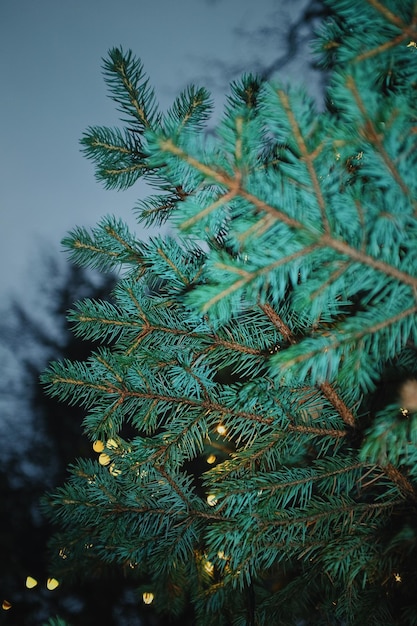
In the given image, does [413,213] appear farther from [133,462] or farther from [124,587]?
[124,587]

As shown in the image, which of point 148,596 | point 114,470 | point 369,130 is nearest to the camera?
point 369,130

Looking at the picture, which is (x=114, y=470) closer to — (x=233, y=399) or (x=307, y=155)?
(x=233, y=399)

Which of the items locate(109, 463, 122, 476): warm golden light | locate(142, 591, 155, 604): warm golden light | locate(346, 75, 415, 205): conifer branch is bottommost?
locate(142, 591, 155, 604): warm golden light

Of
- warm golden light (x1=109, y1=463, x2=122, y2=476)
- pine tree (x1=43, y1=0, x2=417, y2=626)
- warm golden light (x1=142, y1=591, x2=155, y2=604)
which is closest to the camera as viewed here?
pine tree (x1=43, y1=0, x2=417, y2=626)

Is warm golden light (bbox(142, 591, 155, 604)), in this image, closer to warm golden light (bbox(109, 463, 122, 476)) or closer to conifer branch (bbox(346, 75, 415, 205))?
warm golden light (bbox(109, 463, 122, 476))

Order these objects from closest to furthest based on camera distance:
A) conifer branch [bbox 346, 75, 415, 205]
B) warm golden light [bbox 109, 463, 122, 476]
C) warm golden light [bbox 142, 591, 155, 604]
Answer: conifer branch [bbox 346, 75, 415, 205]
warm golden light [bbox 109, 463, 122, 476]
warm golden light [bbox 142, 591, 155, 604]

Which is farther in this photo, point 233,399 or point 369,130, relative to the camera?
point 233,399

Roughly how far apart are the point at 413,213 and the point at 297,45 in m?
3.06

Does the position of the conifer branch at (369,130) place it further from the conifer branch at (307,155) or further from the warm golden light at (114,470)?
the warm golden light at (114,470)

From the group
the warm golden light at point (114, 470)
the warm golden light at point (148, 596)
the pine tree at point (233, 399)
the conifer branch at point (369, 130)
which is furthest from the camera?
the warm golden light at point (148, 596)

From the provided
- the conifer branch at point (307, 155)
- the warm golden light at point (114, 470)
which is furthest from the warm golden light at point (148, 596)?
the conifer branch at point (307, 155)

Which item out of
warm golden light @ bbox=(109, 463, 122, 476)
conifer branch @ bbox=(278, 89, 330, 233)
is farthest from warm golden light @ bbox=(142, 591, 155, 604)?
conifer branch @ bbox=(278, 89, 330, 233)

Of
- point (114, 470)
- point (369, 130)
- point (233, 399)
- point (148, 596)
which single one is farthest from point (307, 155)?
point (148, 596)

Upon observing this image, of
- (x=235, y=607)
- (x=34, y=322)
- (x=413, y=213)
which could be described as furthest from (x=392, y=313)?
(x=34, y=322)
